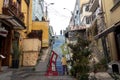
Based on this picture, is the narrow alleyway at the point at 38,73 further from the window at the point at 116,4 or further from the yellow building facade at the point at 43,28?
the window at the point at 116,4

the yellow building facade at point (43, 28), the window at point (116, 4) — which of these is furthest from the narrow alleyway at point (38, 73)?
the window at point (116, 4)

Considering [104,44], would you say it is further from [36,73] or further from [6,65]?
[6,65]

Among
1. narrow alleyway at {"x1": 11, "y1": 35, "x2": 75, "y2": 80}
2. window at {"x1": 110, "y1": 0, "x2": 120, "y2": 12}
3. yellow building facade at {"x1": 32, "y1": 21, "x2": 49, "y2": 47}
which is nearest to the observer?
narrow alleyway at {"x1": 11, "y1": 35, "x2": 75, "y2": 80}

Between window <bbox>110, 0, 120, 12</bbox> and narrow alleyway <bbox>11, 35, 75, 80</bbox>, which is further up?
window <bbox>110, 0, 120, 12</bbox>

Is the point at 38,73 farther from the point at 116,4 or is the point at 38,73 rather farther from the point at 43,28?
the point at 43,28

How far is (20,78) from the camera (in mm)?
11141

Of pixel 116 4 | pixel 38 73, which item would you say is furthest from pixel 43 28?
pixel 116 4

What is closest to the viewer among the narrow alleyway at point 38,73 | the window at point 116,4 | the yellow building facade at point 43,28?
the narrow alleyway at point 38,73

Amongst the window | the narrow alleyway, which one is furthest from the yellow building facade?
the window

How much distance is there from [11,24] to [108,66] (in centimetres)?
744

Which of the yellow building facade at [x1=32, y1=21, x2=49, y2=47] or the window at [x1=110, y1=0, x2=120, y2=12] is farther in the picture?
the yellow building facade at [x1=32, y1=21, x2=49, y2=47]

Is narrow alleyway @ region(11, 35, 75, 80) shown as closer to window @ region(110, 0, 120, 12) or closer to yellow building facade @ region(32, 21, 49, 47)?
yellow building facade @ region(32, 21, 49, 47)

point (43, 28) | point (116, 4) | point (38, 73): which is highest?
point (43, 28)

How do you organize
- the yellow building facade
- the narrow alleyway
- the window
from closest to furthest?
the narrow alleyway < the window < the yellow building facade
